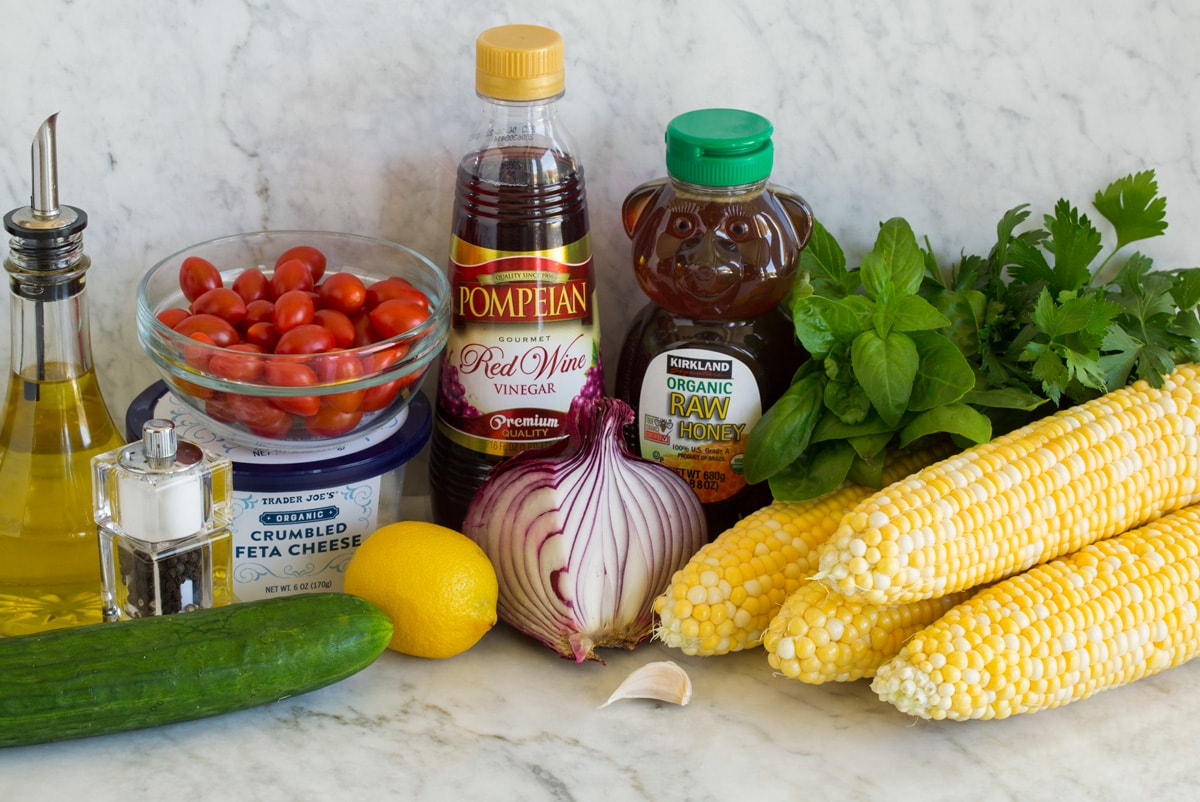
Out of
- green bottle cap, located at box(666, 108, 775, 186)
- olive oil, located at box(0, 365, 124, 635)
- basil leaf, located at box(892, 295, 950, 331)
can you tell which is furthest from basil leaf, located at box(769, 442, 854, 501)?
olive oil, located at box(0, 365, 124, 635)

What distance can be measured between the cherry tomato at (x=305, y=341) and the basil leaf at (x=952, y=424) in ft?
1.44

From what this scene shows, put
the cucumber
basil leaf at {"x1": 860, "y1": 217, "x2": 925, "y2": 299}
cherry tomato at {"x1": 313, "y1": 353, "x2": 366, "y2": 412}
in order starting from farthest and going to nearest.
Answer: basil leaf at {"x1": 860, "y1": 217, "x2": 925, "y2": 299} → cherry tomato at {"x1": 313, "y1": 353, "x2": 366, "y2": 412} → the cucumber

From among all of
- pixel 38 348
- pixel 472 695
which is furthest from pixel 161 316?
pixel 472 695

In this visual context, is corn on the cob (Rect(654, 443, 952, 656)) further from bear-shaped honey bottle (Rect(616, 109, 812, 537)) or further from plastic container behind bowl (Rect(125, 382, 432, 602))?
plastic container behind bowl (Rect(125, 382, 432, 602))

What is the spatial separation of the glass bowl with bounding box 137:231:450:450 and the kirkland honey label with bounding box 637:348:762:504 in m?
0.19

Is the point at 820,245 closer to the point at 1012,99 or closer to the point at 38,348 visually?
the point at 1012,99

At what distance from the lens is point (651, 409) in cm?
105

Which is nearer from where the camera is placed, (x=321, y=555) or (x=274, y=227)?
(x=321, y=555)

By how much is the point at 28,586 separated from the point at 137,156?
0.36 metres

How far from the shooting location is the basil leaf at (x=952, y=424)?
92 cm

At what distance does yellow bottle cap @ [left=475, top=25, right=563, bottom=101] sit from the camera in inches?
36.6

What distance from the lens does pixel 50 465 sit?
3.07 ft

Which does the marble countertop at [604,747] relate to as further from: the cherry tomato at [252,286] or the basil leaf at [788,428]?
the cherry tomato at [252,286]

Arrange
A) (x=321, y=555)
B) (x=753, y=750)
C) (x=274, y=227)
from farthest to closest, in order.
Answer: (x=274, y=227) → (x=321, y=555) → (x=753, y=750)
